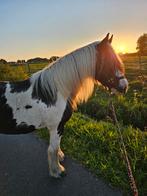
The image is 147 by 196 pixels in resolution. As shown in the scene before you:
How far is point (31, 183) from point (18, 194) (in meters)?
0.28

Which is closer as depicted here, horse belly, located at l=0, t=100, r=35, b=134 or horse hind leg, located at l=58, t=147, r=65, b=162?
horse belly, located at l=0, t=100, r=35, b=134

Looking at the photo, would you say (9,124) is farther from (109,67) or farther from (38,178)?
(109,67)

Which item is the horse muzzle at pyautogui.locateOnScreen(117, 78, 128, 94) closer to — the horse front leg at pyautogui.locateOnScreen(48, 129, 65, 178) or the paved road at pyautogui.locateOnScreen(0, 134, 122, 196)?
the horse front leg at pyautogui.locateOnScreen(48, 129, 65, 178)

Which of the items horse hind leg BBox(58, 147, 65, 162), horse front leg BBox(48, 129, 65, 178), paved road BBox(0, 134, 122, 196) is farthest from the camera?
horse hind leg BBox(58, 147, 65, 162)

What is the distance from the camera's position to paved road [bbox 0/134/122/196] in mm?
3602

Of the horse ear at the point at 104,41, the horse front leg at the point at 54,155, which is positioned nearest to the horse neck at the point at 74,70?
the horse ear at the point at 104,41

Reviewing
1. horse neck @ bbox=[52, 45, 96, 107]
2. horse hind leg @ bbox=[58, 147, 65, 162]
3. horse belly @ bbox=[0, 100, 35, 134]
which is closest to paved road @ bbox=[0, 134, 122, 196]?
horse hind leg @ bbox=[58, 147, 65, 162]

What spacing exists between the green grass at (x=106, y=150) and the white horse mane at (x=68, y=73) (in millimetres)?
1158

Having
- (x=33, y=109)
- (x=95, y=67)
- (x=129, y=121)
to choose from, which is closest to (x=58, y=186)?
(x=33, y=109)

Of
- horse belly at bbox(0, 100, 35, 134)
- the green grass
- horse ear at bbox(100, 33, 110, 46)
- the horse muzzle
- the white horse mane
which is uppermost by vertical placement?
horse ear at bbox(100, 33, 110, 46)

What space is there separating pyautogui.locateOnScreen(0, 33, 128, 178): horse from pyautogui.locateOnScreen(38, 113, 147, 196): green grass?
927 mm

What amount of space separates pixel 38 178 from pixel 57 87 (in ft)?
4.52

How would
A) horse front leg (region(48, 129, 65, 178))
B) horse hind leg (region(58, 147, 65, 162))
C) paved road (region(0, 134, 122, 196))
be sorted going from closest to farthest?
paved road (region(0, 134, 122, 196)) → horse front leg (region(48, 129, 65, 178)) → horse hind leg (region(58, 147, 65, 162))

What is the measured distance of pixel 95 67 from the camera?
12.6 feet
